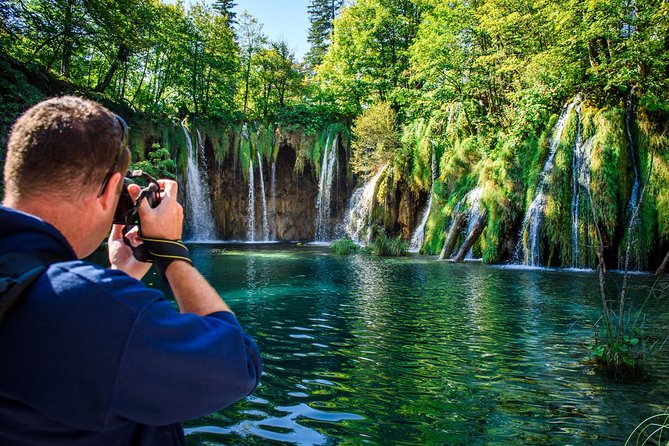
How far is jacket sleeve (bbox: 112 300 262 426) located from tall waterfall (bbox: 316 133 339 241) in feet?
94.3

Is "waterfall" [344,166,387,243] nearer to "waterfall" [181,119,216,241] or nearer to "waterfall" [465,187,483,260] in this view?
"waterfall" [465,187,483,260]

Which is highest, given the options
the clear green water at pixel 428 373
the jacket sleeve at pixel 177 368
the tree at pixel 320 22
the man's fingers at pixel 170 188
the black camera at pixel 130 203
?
the tree at pixel 320 22

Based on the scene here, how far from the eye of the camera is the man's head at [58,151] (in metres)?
1.13

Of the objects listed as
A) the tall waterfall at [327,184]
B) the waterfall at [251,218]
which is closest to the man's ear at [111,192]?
the tall waterfall at [327,184]

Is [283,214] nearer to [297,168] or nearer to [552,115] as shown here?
[297,168]

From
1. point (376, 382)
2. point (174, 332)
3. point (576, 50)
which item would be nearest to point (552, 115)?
point (576, 50)

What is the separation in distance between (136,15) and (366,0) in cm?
1657

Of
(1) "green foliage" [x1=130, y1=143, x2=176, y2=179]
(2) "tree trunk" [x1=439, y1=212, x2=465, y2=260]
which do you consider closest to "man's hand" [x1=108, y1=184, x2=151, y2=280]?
(1) "green foliage" [x1=130, y1=143, x2=176, y2=179]

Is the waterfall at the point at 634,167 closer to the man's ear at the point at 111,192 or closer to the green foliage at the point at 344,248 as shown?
the green foliage at the point at 344,248

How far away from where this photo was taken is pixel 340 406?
394cm

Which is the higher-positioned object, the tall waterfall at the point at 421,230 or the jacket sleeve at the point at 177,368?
the tall waterfall at the point at 421,230

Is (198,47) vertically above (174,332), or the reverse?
(198,47)

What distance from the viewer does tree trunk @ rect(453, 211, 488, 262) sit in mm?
17141

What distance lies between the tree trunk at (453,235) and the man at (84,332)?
1741cm
